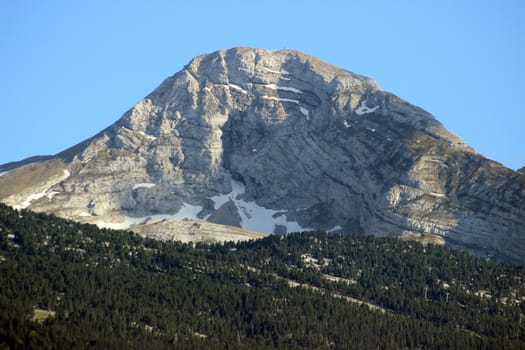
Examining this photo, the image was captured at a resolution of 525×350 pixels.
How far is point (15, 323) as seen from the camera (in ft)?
631

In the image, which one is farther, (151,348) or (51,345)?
(151,348)

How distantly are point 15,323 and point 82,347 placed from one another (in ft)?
38.7

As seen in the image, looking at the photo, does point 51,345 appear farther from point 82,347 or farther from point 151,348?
point 151,348

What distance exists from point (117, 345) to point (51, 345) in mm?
12798

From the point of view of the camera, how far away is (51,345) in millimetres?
186875

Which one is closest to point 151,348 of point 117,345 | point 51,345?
point 117,345

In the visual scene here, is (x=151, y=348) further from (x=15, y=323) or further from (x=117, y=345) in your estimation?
(x=15, y=323)

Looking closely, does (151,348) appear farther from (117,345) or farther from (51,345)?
(51,345)

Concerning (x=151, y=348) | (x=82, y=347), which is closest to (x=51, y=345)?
(x=82, y=347)

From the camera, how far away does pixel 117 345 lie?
641 ft

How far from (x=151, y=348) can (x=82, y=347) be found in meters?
13.4

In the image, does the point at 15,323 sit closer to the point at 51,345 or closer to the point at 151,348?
the point at 51,345

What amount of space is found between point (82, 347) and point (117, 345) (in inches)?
268

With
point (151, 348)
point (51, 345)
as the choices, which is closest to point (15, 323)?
point (51, 345)
